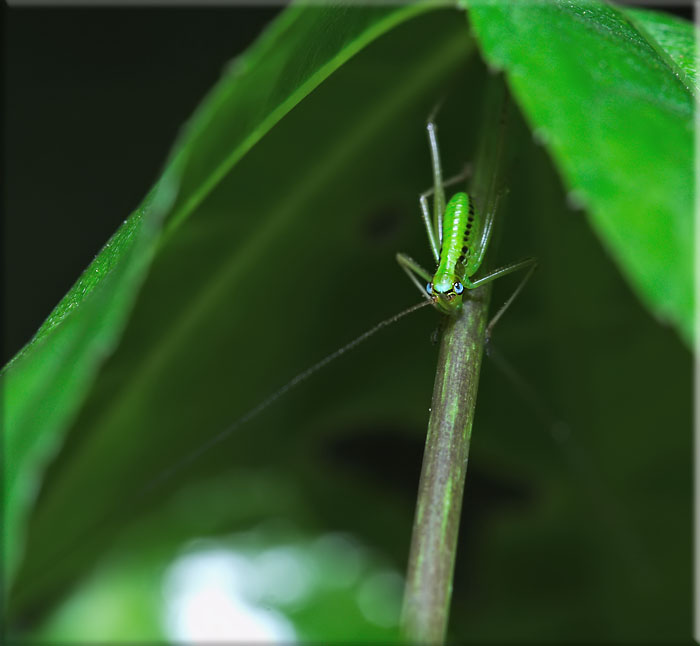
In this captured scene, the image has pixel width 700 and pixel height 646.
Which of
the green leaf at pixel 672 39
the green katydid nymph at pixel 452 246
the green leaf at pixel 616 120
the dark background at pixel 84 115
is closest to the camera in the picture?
the green leaf at pixel 616 120

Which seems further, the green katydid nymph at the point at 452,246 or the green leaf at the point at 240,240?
the green katydid nymph at the point at 452,246

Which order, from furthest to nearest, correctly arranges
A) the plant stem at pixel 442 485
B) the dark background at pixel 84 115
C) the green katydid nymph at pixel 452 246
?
the dark background at pixel 84 115
the green katydid nymph at pixel 452 246
the plant stem at pixel 442 485

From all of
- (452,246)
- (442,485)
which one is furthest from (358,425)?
(442,485)

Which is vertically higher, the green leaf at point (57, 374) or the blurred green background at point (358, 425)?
the blurred green background at point (358, 425)

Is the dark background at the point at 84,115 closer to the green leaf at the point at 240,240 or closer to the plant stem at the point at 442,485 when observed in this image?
the green leaf at the point at 240,240

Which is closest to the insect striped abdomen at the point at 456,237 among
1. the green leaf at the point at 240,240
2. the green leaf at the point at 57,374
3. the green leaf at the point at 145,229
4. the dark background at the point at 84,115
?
the green leaf at the point at 240,240

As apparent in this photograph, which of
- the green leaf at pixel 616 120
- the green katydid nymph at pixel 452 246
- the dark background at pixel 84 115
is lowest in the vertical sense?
the green leaf at pixel 616 120

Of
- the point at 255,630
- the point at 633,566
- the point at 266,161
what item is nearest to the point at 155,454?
the point at 255,630
